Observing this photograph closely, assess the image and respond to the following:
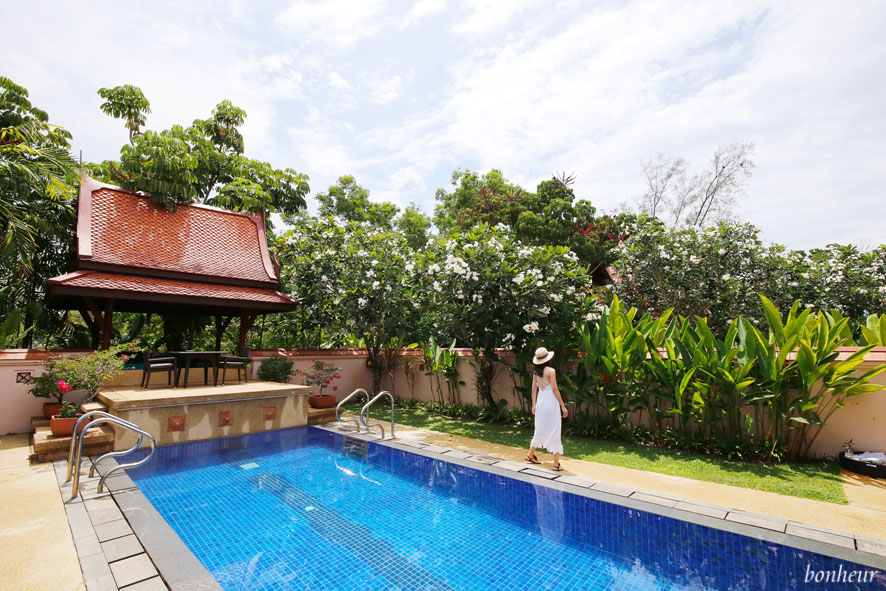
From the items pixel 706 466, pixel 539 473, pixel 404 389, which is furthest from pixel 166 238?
pixel 706 466

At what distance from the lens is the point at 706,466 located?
6.24 m

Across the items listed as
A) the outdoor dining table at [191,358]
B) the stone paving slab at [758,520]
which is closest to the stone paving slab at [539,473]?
the stone paving slab at [758,520]

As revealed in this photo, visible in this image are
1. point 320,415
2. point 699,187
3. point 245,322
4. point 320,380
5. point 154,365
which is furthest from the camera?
point 699,187

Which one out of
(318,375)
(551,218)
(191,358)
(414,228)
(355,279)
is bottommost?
(318,375)

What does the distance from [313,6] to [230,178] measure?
39.1 ft

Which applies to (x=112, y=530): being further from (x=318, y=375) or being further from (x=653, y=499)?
(x=318, y=375)

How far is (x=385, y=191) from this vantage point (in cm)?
2803

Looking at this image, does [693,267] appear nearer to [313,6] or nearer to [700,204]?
[313,6]

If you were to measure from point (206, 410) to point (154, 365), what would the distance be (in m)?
1.80

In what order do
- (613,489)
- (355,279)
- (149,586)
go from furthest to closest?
1. (355,279)
2. (613,489)
3. (149,586)

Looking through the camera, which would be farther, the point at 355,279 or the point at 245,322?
the point at 245,322

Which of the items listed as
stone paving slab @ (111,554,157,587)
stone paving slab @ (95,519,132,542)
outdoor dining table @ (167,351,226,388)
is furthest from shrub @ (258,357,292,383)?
stone paving slab @ (111,554,157,587)

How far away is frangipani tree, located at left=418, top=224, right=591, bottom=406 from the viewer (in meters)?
8.61

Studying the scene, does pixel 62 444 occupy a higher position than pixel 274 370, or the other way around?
pixel 274 370
